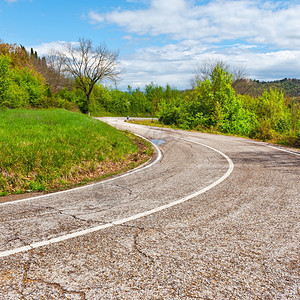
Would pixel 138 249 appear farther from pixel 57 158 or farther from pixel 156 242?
pixel 57 158

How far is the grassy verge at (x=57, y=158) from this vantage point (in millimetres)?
7297

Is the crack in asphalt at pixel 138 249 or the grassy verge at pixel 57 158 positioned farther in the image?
the grassy verge at pixel 57 158

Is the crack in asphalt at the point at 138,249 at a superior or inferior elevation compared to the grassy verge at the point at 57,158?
inferior

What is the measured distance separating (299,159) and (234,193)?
5.81m

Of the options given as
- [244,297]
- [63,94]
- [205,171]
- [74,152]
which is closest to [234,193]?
[205,171]

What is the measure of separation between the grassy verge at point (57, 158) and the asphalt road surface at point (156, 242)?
1.32 metres

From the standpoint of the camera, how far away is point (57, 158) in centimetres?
856

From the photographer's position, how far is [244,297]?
2.68 metres

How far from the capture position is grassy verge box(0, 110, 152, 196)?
7.30m

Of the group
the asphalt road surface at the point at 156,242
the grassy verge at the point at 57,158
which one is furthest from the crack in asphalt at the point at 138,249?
the grassy verge at the point at 57,158

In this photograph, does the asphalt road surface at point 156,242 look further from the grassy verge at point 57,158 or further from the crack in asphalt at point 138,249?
the grassy verge at point 57,158

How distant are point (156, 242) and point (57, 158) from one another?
579cm

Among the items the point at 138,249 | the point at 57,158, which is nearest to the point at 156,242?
the point at 138,249

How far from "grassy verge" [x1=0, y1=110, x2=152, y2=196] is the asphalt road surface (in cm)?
132
